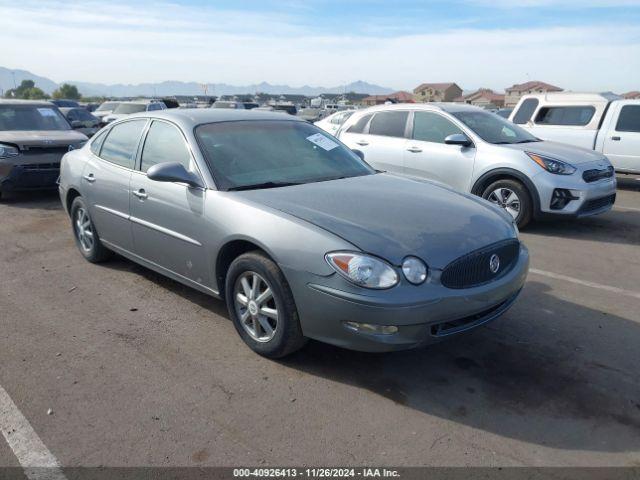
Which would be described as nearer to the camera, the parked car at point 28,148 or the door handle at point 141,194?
the door handle at point 141,194

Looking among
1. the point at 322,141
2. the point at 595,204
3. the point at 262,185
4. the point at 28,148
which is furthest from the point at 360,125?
the point at 28,148

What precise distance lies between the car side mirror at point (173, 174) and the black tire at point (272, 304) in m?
0.73

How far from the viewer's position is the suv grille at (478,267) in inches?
130

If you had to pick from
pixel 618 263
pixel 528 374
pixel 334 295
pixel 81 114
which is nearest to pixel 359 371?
pixel 334 295

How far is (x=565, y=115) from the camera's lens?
11.1 meters

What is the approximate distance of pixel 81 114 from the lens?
21.7 m

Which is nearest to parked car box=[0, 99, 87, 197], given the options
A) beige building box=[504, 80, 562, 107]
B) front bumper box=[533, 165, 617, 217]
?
front bumper box=[533, 165, 617, 217]

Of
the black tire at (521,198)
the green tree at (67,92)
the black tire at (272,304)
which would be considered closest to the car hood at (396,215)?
the black tire at (272,304)

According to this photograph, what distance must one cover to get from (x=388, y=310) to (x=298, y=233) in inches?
29.0

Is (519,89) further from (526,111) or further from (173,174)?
(173,174)

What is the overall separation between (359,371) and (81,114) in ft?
69.6

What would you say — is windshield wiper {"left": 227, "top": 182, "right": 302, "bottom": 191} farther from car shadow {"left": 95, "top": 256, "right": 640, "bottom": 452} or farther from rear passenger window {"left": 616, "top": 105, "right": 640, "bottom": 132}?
rear passenger window {"left": 616, "top": 105, "right": 640, "bottom": 132}

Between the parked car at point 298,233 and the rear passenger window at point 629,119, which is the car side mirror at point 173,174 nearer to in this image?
the parked car at point 298,233

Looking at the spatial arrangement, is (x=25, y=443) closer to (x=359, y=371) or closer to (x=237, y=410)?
(x=237, y=410)
